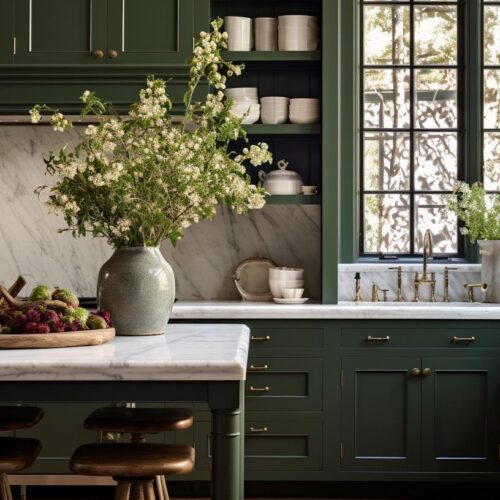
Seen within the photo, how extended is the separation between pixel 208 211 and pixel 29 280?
94.6 inches

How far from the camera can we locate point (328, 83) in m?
4.61

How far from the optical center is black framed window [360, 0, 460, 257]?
5156mm

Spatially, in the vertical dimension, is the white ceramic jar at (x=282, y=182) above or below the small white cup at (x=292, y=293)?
above

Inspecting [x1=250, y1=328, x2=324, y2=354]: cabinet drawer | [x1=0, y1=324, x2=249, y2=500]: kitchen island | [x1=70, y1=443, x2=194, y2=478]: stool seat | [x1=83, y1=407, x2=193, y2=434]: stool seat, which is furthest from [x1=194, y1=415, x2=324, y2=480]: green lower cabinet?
[x1=0, y1=324, x2=249, y2=500]: kitchen island

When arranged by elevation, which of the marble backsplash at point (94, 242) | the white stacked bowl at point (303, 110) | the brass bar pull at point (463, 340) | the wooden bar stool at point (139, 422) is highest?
the white stacked bowl at point (303, 110)

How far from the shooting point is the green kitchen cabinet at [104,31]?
4.63 meters

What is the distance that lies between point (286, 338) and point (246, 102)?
1231 millimetres

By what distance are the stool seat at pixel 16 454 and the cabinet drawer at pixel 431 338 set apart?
6.77ft

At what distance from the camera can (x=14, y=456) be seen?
2.55 metres

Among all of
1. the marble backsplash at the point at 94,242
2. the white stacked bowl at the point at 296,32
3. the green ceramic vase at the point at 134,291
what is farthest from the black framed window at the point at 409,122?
the green ceramic vase at the point at 134,291

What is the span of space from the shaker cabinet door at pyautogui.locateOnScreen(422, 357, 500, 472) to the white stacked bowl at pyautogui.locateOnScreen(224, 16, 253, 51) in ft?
5.99

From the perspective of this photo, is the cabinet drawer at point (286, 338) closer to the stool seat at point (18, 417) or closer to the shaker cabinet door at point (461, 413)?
the shaker cabinet door at point (461, 413)

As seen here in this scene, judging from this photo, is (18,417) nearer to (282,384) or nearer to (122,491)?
(122,491)

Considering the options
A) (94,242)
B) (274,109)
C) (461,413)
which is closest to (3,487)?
(461,413)
